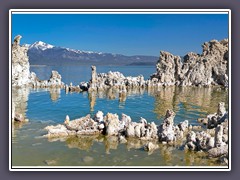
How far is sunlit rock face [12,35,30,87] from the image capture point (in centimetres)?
6706

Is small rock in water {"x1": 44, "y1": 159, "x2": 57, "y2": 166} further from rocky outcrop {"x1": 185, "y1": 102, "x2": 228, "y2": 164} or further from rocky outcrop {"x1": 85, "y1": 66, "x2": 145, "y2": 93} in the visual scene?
rocky outcrop {"x1": 85, "y1": 66, "x2": 145, "y2": 93}

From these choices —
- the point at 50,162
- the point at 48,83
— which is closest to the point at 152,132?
the point at 50,162

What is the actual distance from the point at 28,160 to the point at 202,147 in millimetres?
12039

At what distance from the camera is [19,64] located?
70.3m

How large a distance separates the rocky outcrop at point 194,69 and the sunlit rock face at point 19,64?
29.6m

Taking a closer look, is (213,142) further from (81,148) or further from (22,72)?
(22,72)

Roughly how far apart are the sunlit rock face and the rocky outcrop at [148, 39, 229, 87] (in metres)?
29.6

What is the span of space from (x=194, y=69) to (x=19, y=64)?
43837 millimetres

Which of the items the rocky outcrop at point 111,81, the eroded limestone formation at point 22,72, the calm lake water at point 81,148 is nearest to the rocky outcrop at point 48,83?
the eroded limestone formation at point 22,72

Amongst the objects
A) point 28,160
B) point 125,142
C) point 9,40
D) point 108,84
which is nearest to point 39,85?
point 108,84

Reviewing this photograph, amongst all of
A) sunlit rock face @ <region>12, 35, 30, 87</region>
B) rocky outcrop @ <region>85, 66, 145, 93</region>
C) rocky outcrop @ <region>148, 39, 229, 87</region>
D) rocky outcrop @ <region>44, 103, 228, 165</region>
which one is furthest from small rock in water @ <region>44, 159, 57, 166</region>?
rocky outcrop @ <region>148, 39, 229, 87</region>

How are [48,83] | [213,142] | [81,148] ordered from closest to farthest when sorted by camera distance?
[213,142]
[81,148]
[48,83]

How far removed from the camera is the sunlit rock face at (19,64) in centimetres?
6706

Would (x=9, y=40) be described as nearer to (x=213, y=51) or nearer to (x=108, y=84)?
(x=108, y=84)
